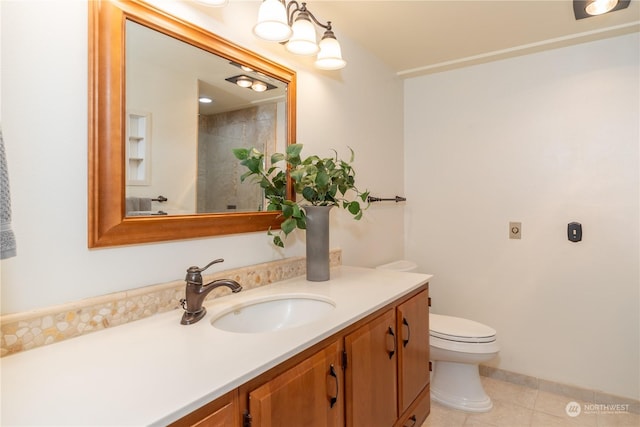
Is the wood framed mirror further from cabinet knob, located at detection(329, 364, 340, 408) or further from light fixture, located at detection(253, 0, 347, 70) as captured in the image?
cabinet knob, located at detection(329, 364, 340, 408)

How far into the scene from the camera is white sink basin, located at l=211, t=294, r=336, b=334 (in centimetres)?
127

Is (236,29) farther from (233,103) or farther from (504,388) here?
(504,388)

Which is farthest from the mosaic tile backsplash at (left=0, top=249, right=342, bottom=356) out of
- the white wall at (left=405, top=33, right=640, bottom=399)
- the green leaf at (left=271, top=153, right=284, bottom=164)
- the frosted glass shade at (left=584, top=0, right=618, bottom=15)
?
the frosted glass shade at (left=584, top=0, right=618, bottom=15)

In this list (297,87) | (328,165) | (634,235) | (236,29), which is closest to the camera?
(236,29)

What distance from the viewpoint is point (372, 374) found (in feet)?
4.23

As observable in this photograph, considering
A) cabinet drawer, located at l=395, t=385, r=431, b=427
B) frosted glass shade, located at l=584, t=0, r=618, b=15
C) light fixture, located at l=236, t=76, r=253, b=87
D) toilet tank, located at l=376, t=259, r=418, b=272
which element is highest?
frosted glass shade, located at l=584, t=0, r=618, b=15

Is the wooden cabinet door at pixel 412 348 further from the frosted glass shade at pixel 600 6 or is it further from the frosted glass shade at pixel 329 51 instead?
the frosted glass shade at pixel 600 6

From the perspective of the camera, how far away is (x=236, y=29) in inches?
56.9

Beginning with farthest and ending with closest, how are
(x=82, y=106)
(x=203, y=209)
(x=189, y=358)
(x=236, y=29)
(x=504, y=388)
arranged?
1. (x=504, y=388)
2. (x=236, y=29)
3. (x=203, y=209)
4. (x=82, y=106)
5. (x=189, y=358)

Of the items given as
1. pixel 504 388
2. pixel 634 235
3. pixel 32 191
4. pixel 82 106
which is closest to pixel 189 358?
pixel 32 191

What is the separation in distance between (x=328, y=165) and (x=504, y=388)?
1.98m

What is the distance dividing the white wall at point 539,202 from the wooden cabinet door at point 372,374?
1415 millimetres

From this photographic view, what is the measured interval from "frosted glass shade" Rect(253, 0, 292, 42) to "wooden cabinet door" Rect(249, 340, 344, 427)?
118cm

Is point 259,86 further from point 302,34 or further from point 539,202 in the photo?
point 539,202
